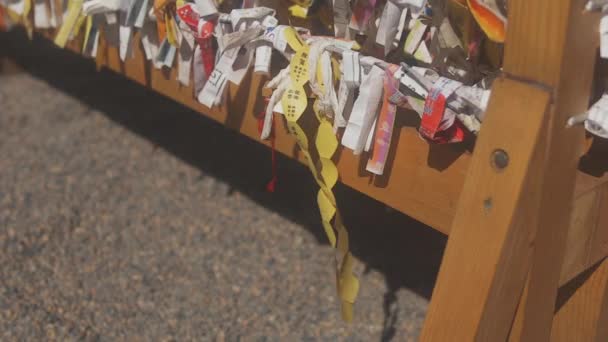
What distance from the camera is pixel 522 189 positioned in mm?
787

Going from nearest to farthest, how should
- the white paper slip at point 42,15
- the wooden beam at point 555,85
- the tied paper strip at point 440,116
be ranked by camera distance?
the wooden beam at point 555,85, the tied paper strip at point 440,116, the white paper slip at point 42,15

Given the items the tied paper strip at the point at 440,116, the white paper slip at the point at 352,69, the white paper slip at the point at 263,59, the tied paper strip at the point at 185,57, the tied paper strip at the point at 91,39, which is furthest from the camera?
the tied paper strip at the point at 91,39

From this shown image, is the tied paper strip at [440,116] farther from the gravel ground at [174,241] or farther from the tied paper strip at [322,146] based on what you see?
the gravel ground at [174,241]

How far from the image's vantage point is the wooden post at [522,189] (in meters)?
0.77

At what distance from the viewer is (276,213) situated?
189 cm

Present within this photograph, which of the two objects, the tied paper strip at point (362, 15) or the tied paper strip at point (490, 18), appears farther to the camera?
the tied paper strip at point (362, 15)

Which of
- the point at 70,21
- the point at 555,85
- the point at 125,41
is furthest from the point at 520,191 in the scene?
the point at 70,21

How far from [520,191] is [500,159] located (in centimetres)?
4

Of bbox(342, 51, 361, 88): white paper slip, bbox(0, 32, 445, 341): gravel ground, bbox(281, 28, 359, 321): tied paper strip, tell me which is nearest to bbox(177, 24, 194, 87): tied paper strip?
bbox(281, 28, 359, 321): tied paper strip

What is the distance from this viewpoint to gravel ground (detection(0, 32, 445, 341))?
150 cm

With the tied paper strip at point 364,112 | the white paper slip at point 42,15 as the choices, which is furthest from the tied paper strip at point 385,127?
the white paper slip at point 42,15

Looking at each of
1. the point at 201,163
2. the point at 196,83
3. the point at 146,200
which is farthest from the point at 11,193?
the point at 196,83

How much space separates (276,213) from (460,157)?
1010 millimetres

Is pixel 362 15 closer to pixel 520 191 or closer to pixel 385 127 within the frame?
pixel 385 127
